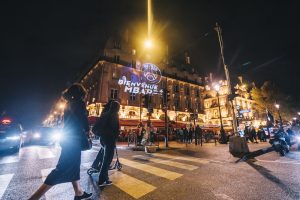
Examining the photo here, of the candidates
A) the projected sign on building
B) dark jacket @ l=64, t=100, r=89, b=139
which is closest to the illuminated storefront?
the projected sign on building

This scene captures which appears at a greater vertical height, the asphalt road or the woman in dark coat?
the woman in dark coat

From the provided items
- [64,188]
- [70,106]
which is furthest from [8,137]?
[70,106]

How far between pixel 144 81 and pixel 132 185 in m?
28.2

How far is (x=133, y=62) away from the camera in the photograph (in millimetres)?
32500

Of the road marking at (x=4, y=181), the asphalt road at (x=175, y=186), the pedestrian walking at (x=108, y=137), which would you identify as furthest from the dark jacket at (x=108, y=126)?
the road marking at (x=4, y=181)

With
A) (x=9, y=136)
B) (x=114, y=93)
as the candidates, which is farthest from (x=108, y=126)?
(x=114, y=93)

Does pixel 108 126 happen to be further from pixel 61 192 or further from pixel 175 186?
pixel 175 186

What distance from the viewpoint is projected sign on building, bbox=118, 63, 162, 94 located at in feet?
95.2

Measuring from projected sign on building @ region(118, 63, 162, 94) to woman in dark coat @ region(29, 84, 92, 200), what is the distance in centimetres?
2544

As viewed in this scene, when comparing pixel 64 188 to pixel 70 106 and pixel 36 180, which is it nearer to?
pixel 36 180

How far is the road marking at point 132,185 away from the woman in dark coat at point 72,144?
775 mm

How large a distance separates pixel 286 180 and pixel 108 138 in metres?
4.08

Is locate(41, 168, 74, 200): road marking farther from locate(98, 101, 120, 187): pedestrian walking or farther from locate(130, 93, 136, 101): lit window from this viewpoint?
locate(130, 93, 136, 101): lit window

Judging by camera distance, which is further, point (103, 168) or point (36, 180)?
point (36, 180)
